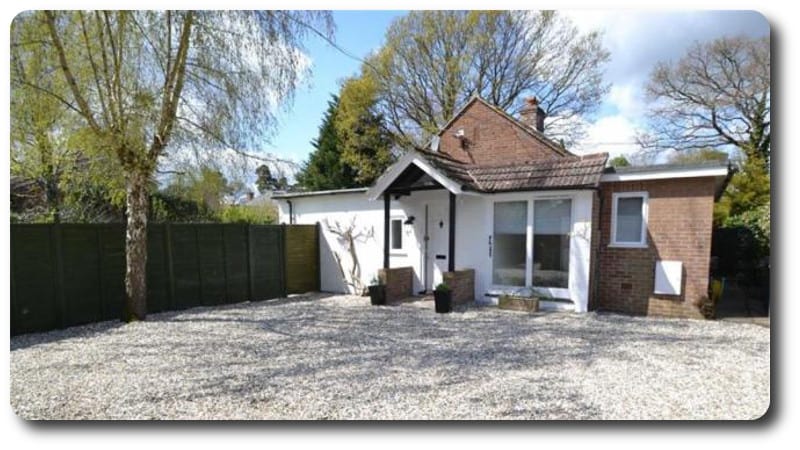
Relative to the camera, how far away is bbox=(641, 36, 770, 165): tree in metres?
8.41

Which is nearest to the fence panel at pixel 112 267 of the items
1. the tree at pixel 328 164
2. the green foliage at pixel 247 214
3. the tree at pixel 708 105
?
the green foliage at pixel 247 214

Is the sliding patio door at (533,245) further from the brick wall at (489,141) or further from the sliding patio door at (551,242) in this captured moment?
the brick wall at (489,141)

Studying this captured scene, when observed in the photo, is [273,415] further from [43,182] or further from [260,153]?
[43,182]

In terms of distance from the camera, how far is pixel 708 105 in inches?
463

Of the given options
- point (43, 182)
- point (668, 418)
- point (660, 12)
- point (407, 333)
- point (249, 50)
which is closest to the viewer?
point (668, 418)

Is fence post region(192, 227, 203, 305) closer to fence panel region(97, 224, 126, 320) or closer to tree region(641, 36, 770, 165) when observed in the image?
fence panel region(97, 224, 126, 320)

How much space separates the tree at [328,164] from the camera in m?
21.5

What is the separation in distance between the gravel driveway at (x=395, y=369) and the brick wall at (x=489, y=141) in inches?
231

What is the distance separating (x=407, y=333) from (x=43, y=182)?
691 centimetres

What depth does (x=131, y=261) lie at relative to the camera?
262 inches

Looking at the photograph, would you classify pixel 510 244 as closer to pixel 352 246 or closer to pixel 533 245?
pixel 533 245

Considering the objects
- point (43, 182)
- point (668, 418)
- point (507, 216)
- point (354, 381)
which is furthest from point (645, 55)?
point (43, 182)

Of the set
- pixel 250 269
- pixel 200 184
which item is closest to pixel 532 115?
pixel 250 269

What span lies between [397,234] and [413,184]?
1.75 meters
